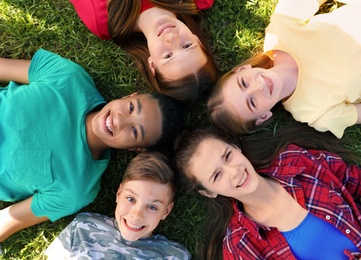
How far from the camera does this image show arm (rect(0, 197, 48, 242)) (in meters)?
2.92

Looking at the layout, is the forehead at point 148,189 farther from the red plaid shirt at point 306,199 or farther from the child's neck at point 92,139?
the red plaid shirt at point 306,199

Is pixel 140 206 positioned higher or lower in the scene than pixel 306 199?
higher

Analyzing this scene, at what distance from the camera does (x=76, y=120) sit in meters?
2.83

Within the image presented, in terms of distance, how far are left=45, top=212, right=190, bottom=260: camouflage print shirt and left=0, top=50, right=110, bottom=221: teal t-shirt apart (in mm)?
172

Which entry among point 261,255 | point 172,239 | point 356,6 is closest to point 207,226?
point 172,239

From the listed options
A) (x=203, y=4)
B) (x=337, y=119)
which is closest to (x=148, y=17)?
(x=203, y=4)

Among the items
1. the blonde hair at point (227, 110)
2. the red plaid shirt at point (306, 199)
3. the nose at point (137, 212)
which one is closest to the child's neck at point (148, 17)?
the blonde hair at point (227, 110)

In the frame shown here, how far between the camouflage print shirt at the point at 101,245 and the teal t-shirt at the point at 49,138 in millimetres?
172

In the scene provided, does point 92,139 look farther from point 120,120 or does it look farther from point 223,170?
point 223,170

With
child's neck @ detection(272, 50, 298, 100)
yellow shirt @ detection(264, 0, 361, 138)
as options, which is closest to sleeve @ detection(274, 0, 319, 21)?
yellow shirt @ detection(264, 0, 361, 138)

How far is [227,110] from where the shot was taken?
2785mm

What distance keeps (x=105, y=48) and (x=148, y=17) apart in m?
0.49

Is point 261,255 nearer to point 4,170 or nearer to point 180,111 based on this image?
point 180,111

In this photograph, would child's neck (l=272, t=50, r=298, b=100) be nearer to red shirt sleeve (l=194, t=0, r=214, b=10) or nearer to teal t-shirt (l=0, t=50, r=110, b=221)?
red shirt sleeve (l=194, t=0, r=214, b=10)
